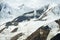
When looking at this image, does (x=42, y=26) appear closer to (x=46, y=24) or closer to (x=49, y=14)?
(x=46, y=24)

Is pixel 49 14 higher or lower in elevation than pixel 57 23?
higher

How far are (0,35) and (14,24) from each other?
18183 millimetres

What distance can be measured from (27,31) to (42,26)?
593 inches

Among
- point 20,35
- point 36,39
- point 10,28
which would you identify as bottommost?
point 36,39

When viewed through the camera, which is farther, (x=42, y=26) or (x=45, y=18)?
(x=45, y=18)

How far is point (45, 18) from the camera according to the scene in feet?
601

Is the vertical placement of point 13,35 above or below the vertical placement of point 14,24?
below

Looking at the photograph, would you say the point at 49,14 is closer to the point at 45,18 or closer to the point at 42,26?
the point at 45,18

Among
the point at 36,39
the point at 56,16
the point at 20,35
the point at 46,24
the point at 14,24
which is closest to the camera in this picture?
the point at 36,39

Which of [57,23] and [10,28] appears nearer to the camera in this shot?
[57,23]

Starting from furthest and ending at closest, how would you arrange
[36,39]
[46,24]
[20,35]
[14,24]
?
[14,24] < [20,35] < [46,24] < [36,39]

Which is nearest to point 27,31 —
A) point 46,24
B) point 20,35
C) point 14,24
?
point 20,35

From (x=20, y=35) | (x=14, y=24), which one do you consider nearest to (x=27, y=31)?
(x=20, y=35)

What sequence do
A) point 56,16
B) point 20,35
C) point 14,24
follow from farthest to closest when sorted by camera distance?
point 14,24 → point 56,16 → point 20,35
